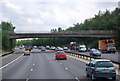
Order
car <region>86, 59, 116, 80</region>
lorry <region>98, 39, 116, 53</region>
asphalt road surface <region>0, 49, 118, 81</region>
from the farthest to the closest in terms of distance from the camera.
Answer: lorry <region>98, 39, 116, 53</region> → asphalt road surface <region>0, 49, 118, 81</region> → car <region>86, 59, 116, 80</region>

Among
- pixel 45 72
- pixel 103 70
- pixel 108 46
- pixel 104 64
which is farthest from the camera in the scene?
pixel 108 46

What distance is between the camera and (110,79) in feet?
69.4

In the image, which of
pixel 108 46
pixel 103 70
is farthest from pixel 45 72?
pixel 108 46

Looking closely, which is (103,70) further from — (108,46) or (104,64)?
(108,46)

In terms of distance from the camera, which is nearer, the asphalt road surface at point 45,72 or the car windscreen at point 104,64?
the car windscreen at point 104,64

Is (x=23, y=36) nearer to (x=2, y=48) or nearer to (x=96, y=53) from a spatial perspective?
(x=2, y=48)

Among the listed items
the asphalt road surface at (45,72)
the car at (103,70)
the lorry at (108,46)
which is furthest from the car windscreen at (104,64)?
the lorry at (108,46)

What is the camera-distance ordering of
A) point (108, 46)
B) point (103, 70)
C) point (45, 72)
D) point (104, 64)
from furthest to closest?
point (108, 46)
point (45, 72)
point (104, 64)
point (103, 70)

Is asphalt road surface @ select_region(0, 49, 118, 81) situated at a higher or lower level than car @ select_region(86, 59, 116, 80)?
lower

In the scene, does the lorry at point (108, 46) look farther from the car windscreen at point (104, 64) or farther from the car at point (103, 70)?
the car at point (103, 70)

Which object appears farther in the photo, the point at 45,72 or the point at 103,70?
the point at 45,72

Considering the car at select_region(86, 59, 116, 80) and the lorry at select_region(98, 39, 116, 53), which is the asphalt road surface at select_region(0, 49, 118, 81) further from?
the lorry at select_region(98, 39, 116, 53)

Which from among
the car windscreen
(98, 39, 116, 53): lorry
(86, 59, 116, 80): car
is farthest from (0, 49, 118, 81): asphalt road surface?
(98, 39, 116, 53): lorry

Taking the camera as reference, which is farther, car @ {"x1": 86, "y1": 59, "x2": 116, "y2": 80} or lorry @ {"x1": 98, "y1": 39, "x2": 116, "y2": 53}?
lorry @ {"x1": 98, "y1": 39, "x2": 116, "y2": 53}
